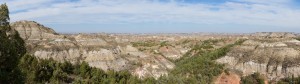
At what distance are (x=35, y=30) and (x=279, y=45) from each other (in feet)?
229

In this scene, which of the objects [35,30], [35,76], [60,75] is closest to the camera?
[35,76]

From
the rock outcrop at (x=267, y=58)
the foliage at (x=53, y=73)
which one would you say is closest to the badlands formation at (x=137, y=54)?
the rock outcrop at (x=267, y=58)

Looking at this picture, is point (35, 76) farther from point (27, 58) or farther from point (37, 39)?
point (37, 39)

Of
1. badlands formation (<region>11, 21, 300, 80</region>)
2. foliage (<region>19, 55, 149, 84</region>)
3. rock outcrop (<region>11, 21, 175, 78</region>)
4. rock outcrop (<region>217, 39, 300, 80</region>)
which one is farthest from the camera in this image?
rock outcrop (<region>11, 21, 175, 78</region>)

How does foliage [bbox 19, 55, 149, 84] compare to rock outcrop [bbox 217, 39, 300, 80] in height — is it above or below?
above

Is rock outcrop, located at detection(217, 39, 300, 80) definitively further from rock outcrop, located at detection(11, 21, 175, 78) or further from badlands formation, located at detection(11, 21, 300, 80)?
rock outcrop, located at detection(11, 21, 175, 78)

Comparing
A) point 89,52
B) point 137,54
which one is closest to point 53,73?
point 89,52

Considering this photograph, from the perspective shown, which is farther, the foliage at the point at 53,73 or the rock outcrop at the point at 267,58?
the rock outcrop at the point at 267,58

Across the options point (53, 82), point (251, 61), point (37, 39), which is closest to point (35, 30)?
point (37, 39)

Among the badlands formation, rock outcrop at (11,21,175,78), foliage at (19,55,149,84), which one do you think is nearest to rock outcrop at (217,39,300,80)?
the badlands formation

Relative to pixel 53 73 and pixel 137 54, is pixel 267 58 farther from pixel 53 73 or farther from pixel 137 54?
pixel 53 73

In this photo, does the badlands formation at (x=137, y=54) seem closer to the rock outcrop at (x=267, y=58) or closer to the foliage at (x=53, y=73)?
the rock outcrop at (x=267, y=58)

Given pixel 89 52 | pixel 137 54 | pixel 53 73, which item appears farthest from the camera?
pixel 137 54

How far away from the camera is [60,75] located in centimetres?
5166
